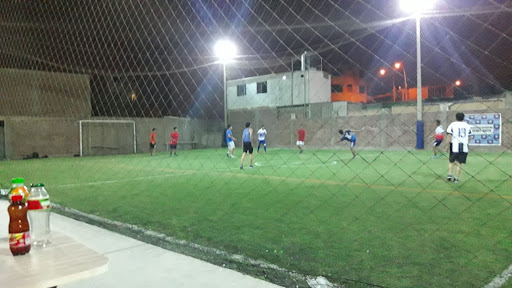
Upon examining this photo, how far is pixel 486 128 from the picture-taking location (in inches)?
734

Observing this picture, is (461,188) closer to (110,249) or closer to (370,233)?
(370,233)

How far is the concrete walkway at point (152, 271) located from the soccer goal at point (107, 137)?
785 inches

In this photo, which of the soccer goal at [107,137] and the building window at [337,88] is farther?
the building window at [337,88]

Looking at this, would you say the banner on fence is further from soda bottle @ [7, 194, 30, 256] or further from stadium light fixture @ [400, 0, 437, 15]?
soda bottle @ [7, 194, 30, 256]

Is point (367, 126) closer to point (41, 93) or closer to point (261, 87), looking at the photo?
point (261, 87)

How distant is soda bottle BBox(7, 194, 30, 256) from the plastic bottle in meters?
0.07

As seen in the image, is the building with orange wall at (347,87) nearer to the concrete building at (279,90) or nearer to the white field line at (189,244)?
the concrete building at (279,90)

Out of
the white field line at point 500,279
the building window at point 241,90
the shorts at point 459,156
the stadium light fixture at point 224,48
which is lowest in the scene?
the white field line at point 500,279

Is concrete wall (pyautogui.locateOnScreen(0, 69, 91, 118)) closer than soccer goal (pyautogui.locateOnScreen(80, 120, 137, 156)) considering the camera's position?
Yes

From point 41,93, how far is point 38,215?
24355mm

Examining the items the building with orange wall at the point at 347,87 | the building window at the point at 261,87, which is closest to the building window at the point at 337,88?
the building with orange wall at the point at 347,87

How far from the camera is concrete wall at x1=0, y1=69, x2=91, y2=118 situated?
2275cm

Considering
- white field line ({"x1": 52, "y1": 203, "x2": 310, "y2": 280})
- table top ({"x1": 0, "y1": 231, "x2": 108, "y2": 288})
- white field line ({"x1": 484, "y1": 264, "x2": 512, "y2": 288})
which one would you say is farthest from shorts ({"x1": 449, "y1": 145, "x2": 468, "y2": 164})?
table top ({"x1": 0, "y1": 231, "x2": 108, "y2": 288})

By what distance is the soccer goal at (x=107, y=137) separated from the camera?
23000 mm
